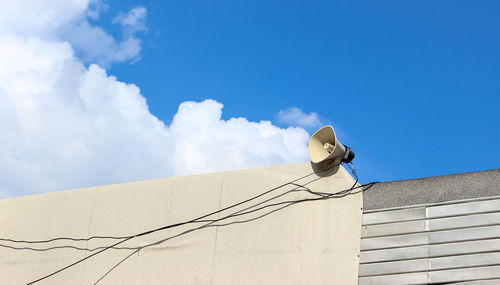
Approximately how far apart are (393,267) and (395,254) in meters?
0.16

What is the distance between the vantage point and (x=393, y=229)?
→ 26.7 feet

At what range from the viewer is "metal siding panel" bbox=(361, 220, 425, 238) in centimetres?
803

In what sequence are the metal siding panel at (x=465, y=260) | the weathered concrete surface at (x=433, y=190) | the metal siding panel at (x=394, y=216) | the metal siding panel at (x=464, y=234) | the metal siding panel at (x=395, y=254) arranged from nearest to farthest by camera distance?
the metal siding panel at (x=465, y=260) → the metal siding panel at (x=464, y=234) → the metal siding panel at (x=395, y=254) → the weathered concrete surface at (x=433, y=190) → the metal siding panel at (x=394, y=216)

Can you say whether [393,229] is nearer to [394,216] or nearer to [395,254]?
[394,216]

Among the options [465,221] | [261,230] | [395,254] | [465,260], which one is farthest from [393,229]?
[261,230]

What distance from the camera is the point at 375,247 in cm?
809

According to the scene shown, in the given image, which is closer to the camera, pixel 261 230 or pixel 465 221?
pixel 465 221

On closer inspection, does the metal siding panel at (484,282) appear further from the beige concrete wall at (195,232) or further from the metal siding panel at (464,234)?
the beige concrete wall at (195,232)

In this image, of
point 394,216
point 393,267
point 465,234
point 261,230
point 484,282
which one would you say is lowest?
point 484,282

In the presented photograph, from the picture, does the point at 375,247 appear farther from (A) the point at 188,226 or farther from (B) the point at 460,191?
(A) the point at 188,226

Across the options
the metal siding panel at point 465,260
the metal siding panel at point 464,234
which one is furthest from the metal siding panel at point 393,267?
the metal siding panel at point 464,234

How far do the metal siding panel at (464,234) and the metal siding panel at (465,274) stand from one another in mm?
358

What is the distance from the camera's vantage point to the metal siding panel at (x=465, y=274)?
7344 millimetres

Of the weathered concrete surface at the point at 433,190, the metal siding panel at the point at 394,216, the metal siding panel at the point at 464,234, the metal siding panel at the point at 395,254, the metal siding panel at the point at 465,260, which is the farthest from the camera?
the metal siding panel at the point at 394,216
